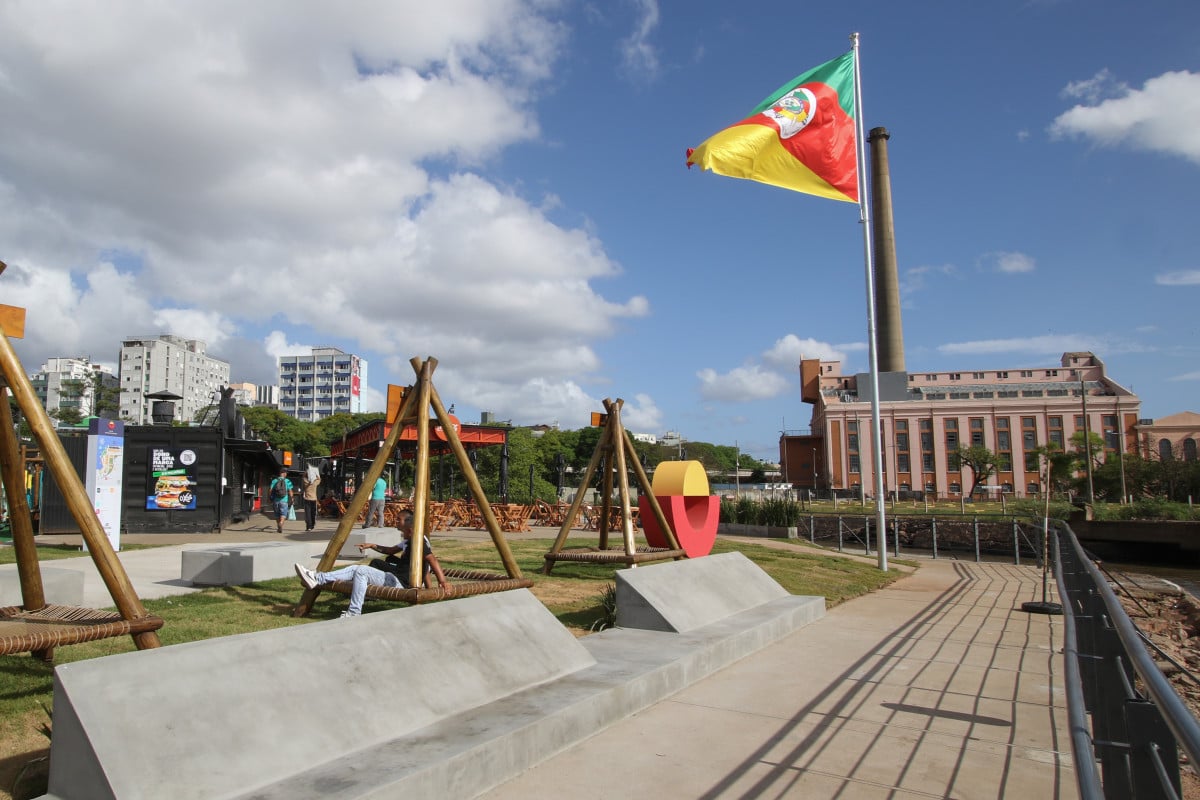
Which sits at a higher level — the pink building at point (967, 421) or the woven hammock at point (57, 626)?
the pink building at point (967, 421)

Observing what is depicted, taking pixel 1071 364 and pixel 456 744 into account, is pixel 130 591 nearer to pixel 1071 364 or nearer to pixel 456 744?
pixel 456 744

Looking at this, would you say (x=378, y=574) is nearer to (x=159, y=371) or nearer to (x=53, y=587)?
(x=53, y=587)

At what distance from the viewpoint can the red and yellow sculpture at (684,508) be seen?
1311 centimetres

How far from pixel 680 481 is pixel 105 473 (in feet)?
31.4

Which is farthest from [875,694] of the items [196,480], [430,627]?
[196,480]

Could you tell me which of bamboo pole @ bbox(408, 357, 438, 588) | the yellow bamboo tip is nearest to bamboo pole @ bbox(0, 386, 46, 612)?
bamboo pole @ bbox(408, 357, 438, 588)

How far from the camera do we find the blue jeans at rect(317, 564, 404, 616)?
7199 mm

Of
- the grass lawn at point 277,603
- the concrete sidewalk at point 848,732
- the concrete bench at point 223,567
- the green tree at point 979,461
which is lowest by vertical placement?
the concrete sidewalk at point 848,732

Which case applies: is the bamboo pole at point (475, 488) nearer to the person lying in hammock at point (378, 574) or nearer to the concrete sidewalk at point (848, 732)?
the person lying in hammock at point (378, 574)

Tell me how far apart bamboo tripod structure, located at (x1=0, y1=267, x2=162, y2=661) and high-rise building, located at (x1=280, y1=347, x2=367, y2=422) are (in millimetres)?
179034

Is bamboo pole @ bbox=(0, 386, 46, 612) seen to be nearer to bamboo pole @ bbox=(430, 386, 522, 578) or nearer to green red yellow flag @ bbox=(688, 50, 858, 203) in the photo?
bamboo pole @ bbox=(430, 386, 522, 578)

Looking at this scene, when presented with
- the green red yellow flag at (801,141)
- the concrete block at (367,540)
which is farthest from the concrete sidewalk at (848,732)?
the green red yellow flag at (801,141)

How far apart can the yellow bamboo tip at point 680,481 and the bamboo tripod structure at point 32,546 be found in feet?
28.2

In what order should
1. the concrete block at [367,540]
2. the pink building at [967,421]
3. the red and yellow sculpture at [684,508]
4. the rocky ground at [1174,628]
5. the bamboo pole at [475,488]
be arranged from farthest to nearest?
the pink building at [967,421] → the red and yellow sculpture at [684,508] → the concrete block at [367,540] → the rocky ground at [1174,628] → the bamboo pole at [475,488]
